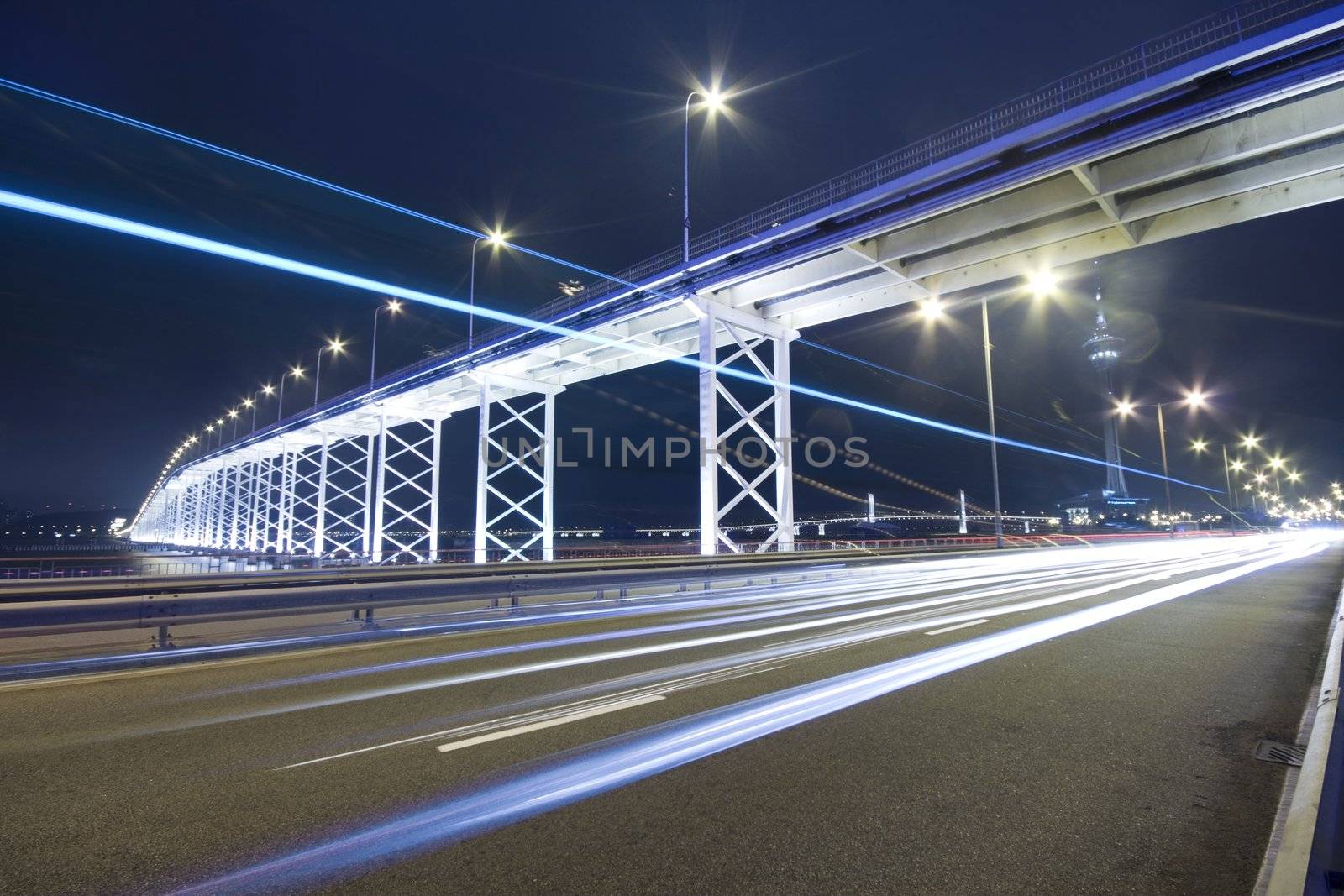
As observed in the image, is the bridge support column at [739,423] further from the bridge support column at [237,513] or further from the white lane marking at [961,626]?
the bridge support column at [237,513]

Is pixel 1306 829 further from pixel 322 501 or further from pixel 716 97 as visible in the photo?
pixel 322 501

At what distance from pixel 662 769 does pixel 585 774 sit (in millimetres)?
464

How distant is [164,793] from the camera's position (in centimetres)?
366

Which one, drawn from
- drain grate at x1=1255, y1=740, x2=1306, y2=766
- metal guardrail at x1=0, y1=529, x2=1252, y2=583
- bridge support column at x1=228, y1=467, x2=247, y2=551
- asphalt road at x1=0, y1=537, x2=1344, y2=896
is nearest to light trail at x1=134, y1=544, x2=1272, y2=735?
asphalt road at x1=0, y1=537, x2=1344, y2=896

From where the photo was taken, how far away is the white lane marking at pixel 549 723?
4496mm

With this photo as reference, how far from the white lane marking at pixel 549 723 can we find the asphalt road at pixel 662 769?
36mm

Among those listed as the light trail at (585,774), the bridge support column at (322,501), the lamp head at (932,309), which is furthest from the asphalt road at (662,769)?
the bridge support column at (322,501)

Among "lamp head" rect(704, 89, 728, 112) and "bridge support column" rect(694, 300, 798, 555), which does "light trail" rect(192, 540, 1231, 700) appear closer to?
"bridge support column" rect(694, 300, 798, 555)

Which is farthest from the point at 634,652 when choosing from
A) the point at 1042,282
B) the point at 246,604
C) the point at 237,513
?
the point at 237,513

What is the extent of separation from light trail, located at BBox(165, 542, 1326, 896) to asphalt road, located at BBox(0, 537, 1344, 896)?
0.02 metres

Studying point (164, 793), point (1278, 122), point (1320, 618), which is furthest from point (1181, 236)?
point (164, 793)

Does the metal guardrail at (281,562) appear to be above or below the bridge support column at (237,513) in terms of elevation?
below

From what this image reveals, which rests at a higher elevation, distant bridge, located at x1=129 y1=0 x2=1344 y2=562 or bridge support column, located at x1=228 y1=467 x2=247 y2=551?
distant bridge, located at x1=129 y1=0 x2=1344 y2=562

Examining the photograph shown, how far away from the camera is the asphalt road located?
9.23ft
